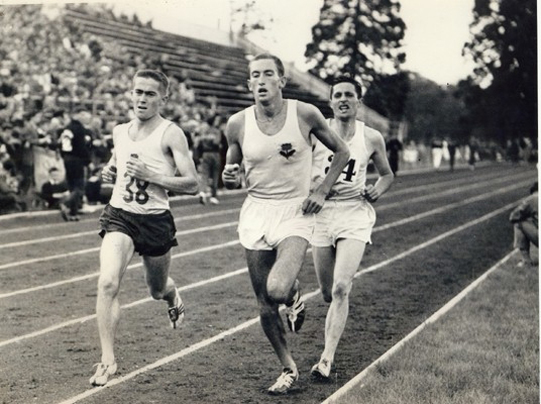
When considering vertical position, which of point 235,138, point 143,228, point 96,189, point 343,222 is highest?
point 235,138

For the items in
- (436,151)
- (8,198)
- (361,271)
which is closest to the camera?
(361,271)

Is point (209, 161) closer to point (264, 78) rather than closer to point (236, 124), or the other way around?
point (236, 124)

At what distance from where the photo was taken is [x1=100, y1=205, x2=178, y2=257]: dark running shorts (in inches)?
163

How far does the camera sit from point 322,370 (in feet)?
13.4

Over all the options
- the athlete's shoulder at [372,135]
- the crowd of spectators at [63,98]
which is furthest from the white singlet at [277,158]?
the crowd of spectators at [63,98]

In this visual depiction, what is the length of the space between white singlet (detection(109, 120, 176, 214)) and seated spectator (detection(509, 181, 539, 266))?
3995 millimetres

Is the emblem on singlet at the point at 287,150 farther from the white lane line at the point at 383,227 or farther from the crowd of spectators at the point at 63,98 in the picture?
the crowd of spectators at the point at 63,98

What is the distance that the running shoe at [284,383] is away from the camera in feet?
12.8

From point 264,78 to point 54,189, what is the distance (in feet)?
24.7

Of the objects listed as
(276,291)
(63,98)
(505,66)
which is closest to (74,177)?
(63,98)

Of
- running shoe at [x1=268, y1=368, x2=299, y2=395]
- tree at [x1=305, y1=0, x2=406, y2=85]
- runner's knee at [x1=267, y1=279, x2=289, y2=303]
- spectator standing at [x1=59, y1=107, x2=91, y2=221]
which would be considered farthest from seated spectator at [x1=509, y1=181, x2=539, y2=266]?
spectator standing at [x1=59, y1=107, x2=91, y2=221]

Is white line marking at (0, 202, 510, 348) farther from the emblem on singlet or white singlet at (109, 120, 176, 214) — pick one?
the emblem on singlet

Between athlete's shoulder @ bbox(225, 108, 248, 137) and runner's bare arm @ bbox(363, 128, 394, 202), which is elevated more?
athlete's shoulder @ bbox(225, 108, 248, 137)

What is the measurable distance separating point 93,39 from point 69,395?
887 cm
